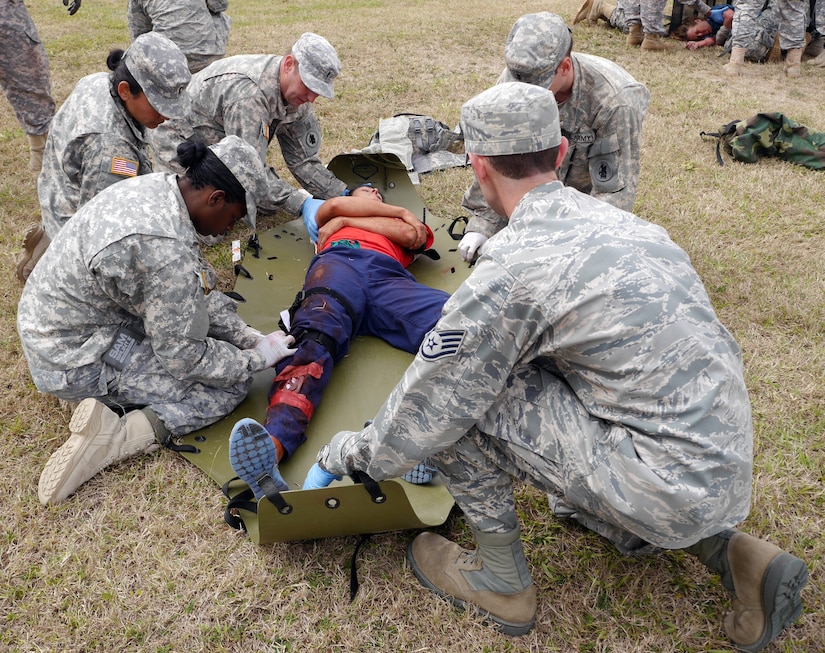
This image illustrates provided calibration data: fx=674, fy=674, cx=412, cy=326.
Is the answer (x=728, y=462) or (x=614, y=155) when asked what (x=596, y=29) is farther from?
(x=728, y=462)

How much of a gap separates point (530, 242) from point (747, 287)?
3.04m

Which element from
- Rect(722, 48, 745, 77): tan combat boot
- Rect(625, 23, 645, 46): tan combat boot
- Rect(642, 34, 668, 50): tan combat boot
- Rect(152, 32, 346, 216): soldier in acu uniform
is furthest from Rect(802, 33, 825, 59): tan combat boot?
Rect(152, 32, 346, 216): soldier in acu uniform

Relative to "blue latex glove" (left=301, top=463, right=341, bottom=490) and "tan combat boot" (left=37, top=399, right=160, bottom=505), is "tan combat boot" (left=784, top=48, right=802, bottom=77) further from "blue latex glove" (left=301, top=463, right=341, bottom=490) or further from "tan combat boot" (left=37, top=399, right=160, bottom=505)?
"tan combat boot" (left=37, top=399, right=160, bottom=505)

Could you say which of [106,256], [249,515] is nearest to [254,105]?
[106,256]

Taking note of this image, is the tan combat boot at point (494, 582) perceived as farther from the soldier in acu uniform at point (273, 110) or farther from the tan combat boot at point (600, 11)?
the tan combat boot at point (600, 11)

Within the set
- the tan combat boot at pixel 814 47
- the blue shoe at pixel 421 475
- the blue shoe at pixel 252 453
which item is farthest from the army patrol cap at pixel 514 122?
the tan combat boot at pixel 814 47

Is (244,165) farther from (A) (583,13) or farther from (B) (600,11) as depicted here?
(A) (583,13)

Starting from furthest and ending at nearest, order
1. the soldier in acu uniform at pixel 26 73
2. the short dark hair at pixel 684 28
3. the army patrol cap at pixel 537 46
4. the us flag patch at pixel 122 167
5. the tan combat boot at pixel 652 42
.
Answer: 1. the short dark hair at pixel 684 28
2. the tan combat boot at pixel 652 42
3. the soldier in acu uniform at pixel 26 73
4. the us flag patch at pixel 122 167
5. the army patrol cap at pixel 537 46

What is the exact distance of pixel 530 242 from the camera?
73.2 inches

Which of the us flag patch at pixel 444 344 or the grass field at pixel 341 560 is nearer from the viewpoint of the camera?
the us flag patch at pixel 444 344

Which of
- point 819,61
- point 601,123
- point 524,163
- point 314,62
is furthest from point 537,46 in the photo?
point 819,61

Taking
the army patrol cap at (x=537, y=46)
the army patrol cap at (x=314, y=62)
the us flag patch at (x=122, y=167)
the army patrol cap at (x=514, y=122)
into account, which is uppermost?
the army patrol cap at (x=514, y=122)

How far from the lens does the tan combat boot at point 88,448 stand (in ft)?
8.97

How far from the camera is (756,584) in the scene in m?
2.14
